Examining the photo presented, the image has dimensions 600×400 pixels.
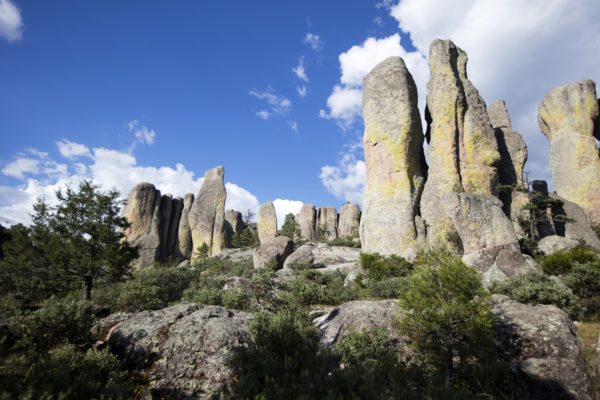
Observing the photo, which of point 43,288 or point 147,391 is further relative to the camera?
point 43,288

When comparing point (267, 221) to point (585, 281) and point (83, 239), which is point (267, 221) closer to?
point (83, 239)

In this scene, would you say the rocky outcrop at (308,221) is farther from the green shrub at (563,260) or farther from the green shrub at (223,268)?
the green shrub at (563,260)

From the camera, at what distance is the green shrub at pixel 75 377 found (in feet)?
16.2

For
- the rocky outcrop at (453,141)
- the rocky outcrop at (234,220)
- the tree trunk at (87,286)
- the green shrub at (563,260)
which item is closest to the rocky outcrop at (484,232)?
the green shrub at (563,260)

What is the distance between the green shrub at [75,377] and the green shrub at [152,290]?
8.12 metres

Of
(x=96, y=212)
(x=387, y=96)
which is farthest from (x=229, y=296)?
(x=387, y=96)

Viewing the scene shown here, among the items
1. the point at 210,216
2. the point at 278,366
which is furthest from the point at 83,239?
the point at 210,216

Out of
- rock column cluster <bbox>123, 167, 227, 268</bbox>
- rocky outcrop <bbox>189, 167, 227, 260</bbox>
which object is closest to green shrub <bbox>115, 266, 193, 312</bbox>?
rocky outcrop <bbox>189, 167, 227, 260</bbox>

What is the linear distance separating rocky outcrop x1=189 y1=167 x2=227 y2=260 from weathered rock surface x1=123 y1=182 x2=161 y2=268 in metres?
5.26

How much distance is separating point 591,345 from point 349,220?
5762cm

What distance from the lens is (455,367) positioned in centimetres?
826

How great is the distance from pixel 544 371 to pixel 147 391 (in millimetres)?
8289

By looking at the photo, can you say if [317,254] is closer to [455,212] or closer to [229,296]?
[455,212]

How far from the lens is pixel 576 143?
37.8 m
